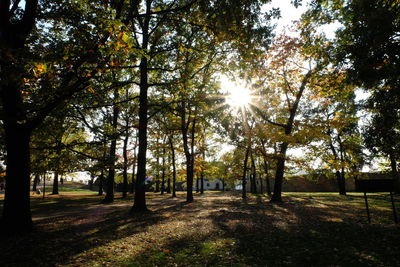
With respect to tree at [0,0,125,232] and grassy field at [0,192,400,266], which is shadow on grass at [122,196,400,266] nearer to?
grassy field at [0,192,400,266]

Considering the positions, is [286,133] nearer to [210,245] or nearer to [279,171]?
[279,171]

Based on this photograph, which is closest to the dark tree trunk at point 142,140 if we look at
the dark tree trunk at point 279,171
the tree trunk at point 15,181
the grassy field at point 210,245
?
the grassy field at point 210,245

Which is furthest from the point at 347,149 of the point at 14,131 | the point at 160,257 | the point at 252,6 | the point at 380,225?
the point at 14,131

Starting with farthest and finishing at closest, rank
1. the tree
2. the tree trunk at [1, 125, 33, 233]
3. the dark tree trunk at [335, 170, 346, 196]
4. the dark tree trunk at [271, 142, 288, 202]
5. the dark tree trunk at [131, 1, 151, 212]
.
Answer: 1. the dark tree trunk at [335, 170, 346, 196]
2. the dark tree trunk at [271, 142, 288, 202]
3. the dark tree trunk at [131, 1, 151, 212]
4. the tree trunk at [1, 125, 33, 233]
5. the tree

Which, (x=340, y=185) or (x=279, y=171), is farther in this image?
(x=340, y=185)

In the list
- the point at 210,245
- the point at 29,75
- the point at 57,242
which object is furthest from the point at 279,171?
the point at 29,75

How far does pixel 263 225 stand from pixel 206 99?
8.21 m

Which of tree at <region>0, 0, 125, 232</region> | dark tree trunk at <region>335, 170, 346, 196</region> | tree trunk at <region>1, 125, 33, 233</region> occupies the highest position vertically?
tree at <region>0, 0, 125, 232</region>

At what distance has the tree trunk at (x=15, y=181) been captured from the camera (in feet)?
23.6


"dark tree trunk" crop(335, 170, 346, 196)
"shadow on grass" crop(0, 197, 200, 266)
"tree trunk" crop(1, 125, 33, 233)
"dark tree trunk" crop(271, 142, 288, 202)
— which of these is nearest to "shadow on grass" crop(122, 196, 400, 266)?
"shadow on grass" crop(0, 197, 200, 266)

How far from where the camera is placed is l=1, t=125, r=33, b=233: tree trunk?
7.19 m

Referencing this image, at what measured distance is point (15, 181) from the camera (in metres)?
7.23

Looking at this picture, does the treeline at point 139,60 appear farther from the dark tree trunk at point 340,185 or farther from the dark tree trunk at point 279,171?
the dark tree trunk at point 340,185

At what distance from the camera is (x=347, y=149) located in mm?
28141
